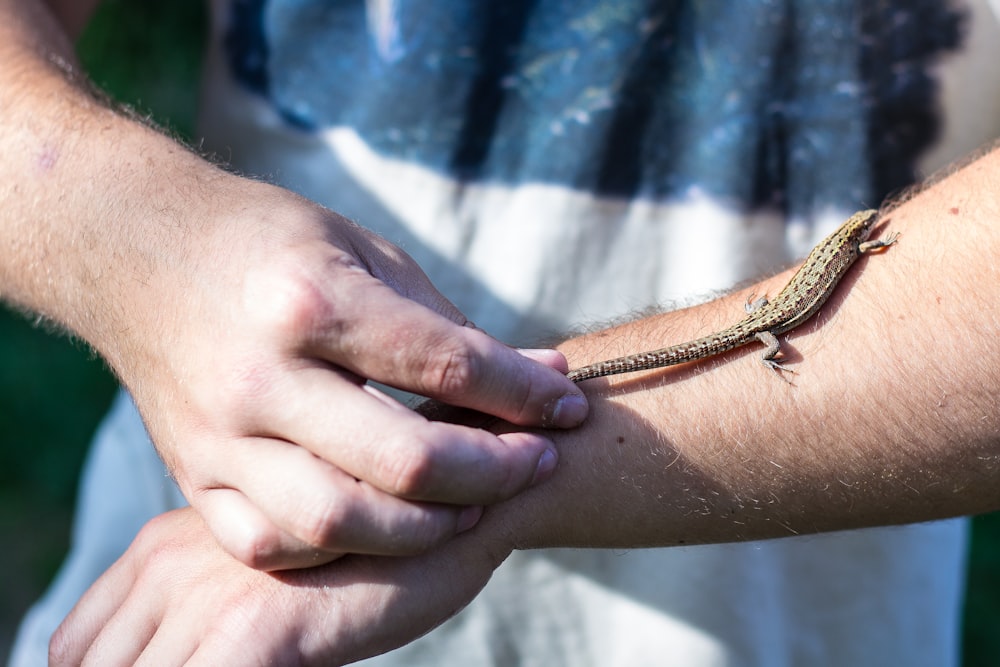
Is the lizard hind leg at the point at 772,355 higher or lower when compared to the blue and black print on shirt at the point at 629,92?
lower

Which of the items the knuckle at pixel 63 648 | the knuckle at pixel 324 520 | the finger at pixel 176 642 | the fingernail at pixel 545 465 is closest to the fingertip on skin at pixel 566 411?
the fingernail at pixel 545 465

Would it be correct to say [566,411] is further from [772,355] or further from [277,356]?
[277,356]

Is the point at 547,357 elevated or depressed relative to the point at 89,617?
elevated

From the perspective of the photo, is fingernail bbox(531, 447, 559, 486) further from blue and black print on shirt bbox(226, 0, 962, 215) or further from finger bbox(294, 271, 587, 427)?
blue and black print on shirt bbox(226, 0, 962, 215)

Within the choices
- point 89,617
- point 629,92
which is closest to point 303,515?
point 89,617

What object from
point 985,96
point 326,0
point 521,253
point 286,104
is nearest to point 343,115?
point 286,104

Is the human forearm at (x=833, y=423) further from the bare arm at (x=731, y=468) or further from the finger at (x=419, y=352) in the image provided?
the finger at (x=419, y=352)
